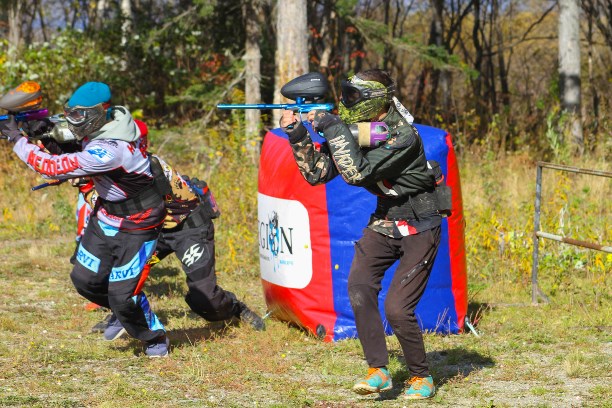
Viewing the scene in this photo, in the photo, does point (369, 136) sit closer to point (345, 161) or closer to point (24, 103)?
point (345, 161)

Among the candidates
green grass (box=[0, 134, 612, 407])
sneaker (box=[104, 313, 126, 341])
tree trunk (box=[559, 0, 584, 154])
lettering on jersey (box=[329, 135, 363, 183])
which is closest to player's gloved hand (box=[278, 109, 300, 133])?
lettering on jersey (box=[329, 135, 363, 183])

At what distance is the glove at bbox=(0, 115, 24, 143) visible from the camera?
5.88 m

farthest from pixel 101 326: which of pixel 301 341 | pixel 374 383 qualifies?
pixel 374 383

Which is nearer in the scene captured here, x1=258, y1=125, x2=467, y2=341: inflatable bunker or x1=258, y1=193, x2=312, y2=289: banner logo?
x1=258, y1=125, x2=467, y2=341: inflatable bunker

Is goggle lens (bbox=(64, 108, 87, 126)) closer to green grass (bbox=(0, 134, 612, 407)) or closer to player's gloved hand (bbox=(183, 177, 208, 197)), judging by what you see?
player's gloved hand (bbox=(183, 177, 208, 197))

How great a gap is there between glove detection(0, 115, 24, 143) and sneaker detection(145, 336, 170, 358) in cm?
160

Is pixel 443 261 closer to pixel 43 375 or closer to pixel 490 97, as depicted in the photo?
pixel 43 375

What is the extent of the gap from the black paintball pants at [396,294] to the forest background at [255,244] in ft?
0.95

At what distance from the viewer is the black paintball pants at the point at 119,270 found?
5828mm

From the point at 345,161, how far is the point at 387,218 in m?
0.48

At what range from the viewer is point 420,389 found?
193 inches

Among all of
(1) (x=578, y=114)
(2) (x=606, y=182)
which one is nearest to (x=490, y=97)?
(1) (x=578, y=114)

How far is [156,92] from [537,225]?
11.9 metres

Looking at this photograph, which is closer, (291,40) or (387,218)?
(387,218)
